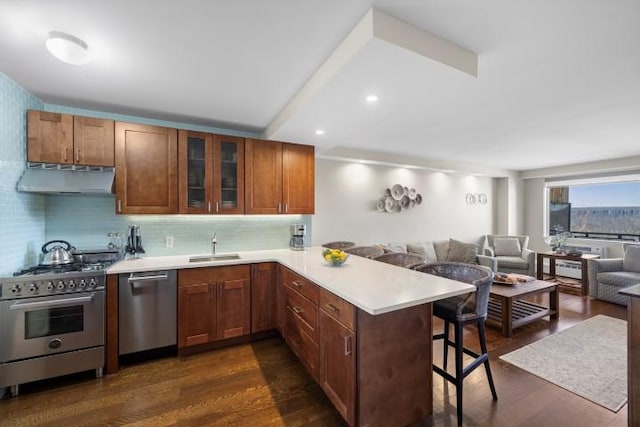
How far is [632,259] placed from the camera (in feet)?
14.3

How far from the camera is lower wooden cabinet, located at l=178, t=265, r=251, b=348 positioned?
2686 mm

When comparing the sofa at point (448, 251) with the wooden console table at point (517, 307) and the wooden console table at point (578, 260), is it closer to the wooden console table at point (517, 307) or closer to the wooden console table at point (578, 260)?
the wooden console table at point (578, 260)

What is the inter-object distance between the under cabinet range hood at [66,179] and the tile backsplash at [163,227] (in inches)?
14.9

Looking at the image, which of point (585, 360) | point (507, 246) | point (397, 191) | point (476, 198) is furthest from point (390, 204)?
point (585, 360)

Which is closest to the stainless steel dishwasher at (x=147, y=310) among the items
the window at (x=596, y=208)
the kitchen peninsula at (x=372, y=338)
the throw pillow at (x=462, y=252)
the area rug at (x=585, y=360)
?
the kitchen peninsula at (x=372, y=338)

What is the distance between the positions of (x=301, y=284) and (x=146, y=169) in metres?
2.04

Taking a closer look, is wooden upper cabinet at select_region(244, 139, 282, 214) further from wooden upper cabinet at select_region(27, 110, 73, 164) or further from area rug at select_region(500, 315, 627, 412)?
area rug at select_region(500, 315, 627, 412)

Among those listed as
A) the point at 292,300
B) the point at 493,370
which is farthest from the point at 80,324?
the point at 493,370

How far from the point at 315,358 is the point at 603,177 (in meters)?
7.34

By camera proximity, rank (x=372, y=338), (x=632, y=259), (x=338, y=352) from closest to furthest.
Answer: (x=372, y=338)
(x=338, y=352)
(x=632, y=259)

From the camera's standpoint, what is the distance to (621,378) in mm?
2273

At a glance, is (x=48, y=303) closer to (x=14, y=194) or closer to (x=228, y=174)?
(x=14, y=194)

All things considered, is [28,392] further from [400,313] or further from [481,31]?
[481,31]

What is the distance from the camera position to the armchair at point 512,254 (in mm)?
5289
